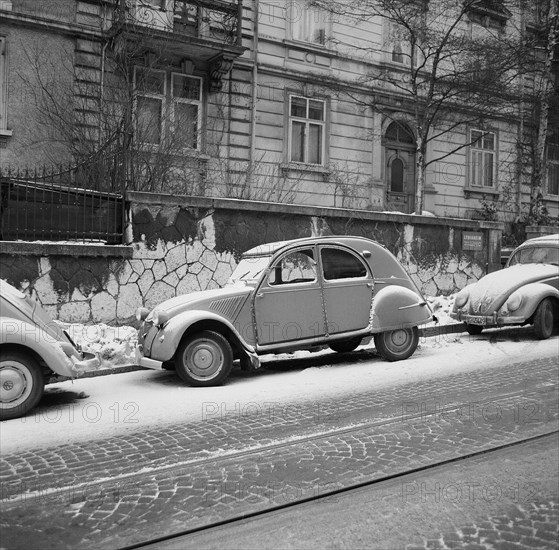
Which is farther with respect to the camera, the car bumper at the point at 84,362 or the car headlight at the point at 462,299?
the car headlight at the point at 462,299

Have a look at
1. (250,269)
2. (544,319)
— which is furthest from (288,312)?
(544,319)

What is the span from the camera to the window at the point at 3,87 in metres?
15.4

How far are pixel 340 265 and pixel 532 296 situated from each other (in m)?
3.89

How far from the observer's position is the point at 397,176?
73.2 ft

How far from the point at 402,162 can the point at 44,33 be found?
1251 centimetres

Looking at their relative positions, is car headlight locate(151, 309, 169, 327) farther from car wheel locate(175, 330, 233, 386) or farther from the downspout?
the downspout

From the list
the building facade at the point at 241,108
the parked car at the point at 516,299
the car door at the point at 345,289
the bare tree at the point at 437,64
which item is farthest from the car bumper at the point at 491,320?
the bare tree at the point at 437,64

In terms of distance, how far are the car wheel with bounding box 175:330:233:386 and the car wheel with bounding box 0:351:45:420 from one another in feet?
5.67

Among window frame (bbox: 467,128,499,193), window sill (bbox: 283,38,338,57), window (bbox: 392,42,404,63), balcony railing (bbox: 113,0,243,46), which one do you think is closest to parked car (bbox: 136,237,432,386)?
balcony railing (bbox: 113,0,243,46)

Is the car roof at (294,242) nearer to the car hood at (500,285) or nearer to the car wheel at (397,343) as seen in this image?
the car wheel at (397,343)

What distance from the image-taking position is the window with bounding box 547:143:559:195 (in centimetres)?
2645

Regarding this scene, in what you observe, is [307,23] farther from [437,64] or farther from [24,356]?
[24,356]

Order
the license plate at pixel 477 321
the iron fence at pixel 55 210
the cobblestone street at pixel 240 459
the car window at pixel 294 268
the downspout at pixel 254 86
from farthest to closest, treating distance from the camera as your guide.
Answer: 1. the downspout at pixel 254 86
2. the license plate at pixel 477 321
3. the iron fence at pixel 55 210
4. the car window at pixel 294 268
5. the cobblestone street at pixel 240 459

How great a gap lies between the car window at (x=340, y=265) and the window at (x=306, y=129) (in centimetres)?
1137
